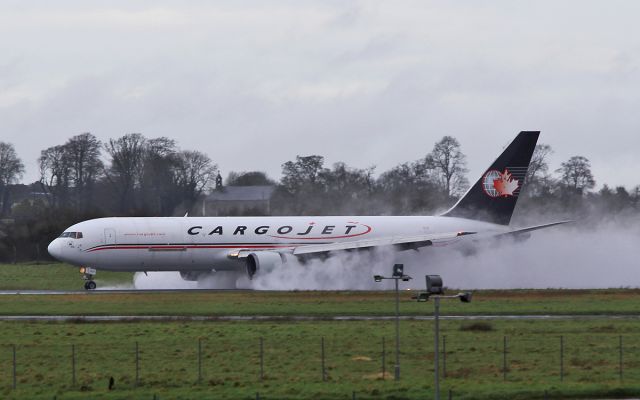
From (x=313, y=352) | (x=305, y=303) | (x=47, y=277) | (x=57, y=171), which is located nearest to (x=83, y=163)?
(x=57, y=171)

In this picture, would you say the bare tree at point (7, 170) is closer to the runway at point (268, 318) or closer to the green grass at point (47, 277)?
the green grass at point (47, 277)

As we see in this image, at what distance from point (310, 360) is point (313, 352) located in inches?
80.1

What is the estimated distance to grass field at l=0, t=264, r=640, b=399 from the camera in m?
37.2

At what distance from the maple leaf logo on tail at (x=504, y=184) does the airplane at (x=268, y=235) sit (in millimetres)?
70

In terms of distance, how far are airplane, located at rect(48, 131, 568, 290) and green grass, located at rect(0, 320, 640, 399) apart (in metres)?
23.1

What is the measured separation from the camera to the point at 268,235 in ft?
268

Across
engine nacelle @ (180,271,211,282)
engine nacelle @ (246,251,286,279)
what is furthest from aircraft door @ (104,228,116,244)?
engine nacelle @ (246,251,286,279)

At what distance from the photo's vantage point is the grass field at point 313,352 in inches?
1463

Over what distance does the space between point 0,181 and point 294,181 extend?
45.7 m

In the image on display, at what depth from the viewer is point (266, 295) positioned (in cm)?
7244

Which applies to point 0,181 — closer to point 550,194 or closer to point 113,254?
point 550,194

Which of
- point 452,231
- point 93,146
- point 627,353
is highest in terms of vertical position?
point 93,146

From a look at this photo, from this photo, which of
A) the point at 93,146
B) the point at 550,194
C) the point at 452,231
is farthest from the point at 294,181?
the point at 452,231

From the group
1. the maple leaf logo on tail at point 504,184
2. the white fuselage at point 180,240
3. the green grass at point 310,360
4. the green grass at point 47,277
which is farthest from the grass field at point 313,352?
the green grass at point 47,277
